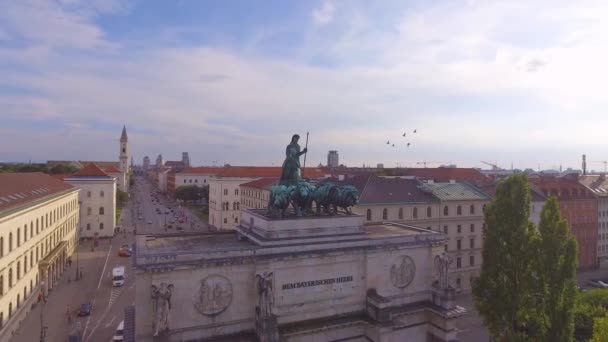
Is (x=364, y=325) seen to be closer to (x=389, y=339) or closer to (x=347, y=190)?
(x=389, y=339)

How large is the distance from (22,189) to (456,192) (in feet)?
176

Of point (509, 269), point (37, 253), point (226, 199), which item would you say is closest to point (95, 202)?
point (226, 199)

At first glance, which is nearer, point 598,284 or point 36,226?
point 36,226

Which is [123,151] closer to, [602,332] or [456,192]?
[456,192]

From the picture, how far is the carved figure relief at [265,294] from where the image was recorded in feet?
80.2

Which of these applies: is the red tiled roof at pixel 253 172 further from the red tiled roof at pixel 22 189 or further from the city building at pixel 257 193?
the red tiled roof at pixel 22 189

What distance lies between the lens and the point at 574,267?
85.4ft

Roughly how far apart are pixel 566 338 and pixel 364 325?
40.1 ft

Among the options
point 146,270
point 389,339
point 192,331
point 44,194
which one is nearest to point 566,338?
point 389,339

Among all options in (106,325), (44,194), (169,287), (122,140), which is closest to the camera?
(169,287)

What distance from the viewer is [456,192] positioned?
5569cm

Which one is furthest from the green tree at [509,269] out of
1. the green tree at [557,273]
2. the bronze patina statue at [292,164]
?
the bronze patina statue at [292,164]

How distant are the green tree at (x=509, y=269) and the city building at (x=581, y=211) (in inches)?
1750

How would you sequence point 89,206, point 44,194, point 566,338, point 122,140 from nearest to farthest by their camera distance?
point 566,338 < point 44,194 < point 89,206 < point 122,140
